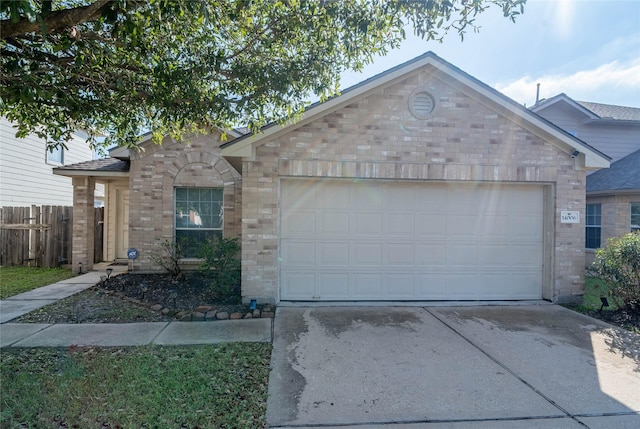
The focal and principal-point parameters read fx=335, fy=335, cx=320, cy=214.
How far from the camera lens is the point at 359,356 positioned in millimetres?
4375

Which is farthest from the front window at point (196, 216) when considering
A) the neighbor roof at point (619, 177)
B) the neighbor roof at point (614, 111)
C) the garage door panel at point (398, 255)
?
the neighbor roof at point (614, 111)

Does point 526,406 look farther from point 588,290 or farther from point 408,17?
point 588,290

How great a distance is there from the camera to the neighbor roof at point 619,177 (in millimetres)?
10367

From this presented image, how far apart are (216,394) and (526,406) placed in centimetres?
310

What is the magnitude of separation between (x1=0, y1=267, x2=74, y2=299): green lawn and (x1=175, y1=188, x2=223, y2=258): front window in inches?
137

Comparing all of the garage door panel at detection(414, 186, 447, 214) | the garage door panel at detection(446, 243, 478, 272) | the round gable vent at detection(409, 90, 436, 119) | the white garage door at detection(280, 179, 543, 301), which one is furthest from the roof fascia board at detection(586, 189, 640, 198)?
the round gable vent at detection(409, 90, 436, 119)

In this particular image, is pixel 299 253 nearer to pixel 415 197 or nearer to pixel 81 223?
pixel 415 197

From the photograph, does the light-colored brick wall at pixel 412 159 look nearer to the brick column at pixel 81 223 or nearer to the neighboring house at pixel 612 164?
the neighboring house at pixel 612 164

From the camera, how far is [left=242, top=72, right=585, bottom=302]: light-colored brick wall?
21.1 feet

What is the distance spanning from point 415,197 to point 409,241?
920mm

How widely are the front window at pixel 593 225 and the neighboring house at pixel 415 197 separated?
19.1 ft

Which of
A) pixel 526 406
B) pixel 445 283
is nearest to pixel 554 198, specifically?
pixel 445 283

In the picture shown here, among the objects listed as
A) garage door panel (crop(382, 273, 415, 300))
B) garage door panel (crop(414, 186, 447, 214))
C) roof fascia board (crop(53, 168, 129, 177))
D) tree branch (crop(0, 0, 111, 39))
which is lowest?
garage door panel (crop(382, 273, 415, 300))

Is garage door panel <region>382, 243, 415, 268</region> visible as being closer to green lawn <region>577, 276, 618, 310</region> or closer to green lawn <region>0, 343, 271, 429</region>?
green lawn <region>0, 343, 271, 429</region>
